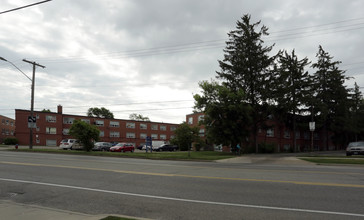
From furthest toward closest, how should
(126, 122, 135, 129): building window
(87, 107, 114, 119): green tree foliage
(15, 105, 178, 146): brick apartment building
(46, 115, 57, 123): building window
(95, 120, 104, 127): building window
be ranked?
(87, 107, 114, 119): green tree foliage
(126, 122, 135, 129): building window
(95, 120, 104, 127): building window
(46, 115, 57, 123): building window
(15, 105, 178, 146): brick apartment building

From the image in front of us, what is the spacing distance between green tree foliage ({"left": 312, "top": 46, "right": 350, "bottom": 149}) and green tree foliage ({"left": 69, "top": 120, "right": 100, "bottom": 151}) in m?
35.5

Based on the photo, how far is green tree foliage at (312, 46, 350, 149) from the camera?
43.8 metres

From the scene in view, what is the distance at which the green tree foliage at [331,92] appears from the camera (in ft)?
144

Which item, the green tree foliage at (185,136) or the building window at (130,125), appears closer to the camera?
the green tree foliage at (185,136)

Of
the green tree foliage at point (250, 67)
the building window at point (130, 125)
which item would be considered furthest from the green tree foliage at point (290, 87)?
the building window at point (130, 125)

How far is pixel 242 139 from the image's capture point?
30672mm

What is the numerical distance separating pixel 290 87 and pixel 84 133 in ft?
89.3

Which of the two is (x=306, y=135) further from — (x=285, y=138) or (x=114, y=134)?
(x=114, y=134)

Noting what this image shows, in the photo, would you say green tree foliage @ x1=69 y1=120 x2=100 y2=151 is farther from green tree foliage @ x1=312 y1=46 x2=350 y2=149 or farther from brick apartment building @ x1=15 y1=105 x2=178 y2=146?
green tree foliage @ x1=312 y1=46 x2=350 y2=149

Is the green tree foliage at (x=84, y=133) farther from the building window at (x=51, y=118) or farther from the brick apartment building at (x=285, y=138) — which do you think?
the building window at (x=51, y=118)

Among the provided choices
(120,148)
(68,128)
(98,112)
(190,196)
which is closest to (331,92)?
(120,148)

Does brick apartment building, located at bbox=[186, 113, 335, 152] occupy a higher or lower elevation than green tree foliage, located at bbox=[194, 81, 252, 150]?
lower

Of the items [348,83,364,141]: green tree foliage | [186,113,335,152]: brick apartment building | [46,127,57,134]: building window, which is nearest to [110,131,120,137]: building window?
[46,127,57,134]: building window

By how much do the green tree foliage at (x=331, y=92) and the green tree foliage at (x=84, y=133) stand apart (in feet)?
117
